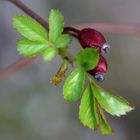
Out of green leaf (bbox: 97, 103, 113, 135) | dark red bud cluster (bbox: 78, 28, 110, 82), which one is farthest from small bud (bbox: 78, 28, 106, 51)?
green leaf (bbox: 97, 103, 113, 135)

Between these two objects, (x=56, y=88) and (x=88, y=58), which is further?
(x=56, y=88)

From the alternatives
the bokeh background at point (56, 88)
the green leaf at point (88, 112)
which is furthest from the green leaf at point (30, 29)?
the bokeh background at point (56, 88)

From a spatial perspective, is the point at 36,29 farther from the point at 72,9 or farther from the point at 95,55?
the point at 72,9

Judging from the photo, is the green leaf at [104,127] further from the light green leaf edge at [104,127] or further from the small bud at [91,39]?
the small bud at [91,39]

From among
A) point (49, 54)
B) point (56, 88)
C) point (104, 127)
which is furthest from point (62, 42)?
point (56, 88)

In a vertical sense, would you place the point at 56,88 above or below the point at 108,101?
above

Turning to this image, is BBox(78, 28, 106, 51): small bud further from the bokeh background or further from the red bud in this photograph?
the bokeh background

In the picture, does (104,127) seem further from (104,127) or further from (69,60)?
(69,60)
